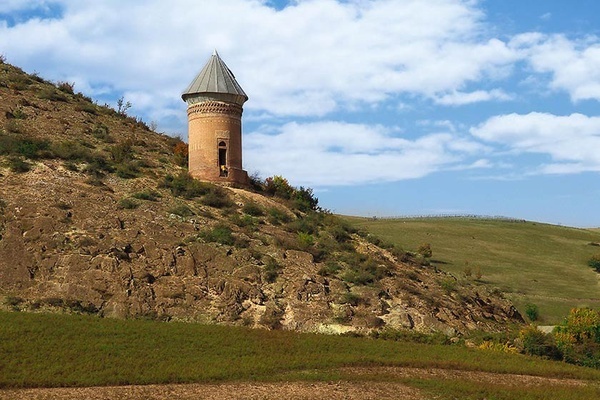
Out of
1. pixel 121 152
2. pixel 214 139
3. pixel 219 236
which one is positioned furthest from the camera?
pixel 121 152

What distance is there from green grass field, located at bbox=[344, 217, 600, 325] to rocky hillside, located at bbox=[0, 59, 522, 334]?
15.1 m

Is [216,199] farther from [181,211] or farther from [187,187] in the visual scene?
[181,211]

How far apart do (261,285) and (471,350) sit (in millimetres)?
8918

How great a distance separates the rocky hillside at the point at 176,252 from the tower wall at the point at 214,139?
0.93 metres

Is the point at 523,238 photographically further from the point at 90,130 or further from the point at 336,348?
the point at 336,348

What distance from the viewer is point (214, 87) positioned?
40.3m

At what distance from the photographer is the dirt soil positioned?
20.7 m

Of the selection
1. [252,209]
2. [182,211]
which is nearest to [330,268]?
[252,209]

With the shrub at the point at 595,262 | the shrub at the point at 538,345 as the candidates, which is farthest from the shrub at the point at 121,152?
the shrub at the point at 595,262

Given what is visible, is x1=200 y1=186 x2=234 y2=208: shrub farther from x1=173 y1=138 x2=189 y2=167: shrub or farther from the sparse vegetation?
x1=173 y1=138 x2=189 y2=167: shrub

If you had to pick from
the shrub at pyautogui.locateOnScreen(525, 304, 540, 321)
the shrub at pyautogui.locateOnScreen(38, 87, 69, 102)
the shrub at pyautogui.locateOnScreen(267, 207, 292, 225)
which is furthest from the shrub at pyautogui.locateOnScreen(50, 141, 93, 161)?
the shrub at pyautogui.locateOnScreen(525, 304, 540, 321)

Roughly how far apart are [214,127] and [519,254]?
44.3m

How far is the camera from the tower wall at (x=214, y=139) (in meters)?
40.0

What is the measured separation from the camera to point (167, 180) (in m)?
40.4
